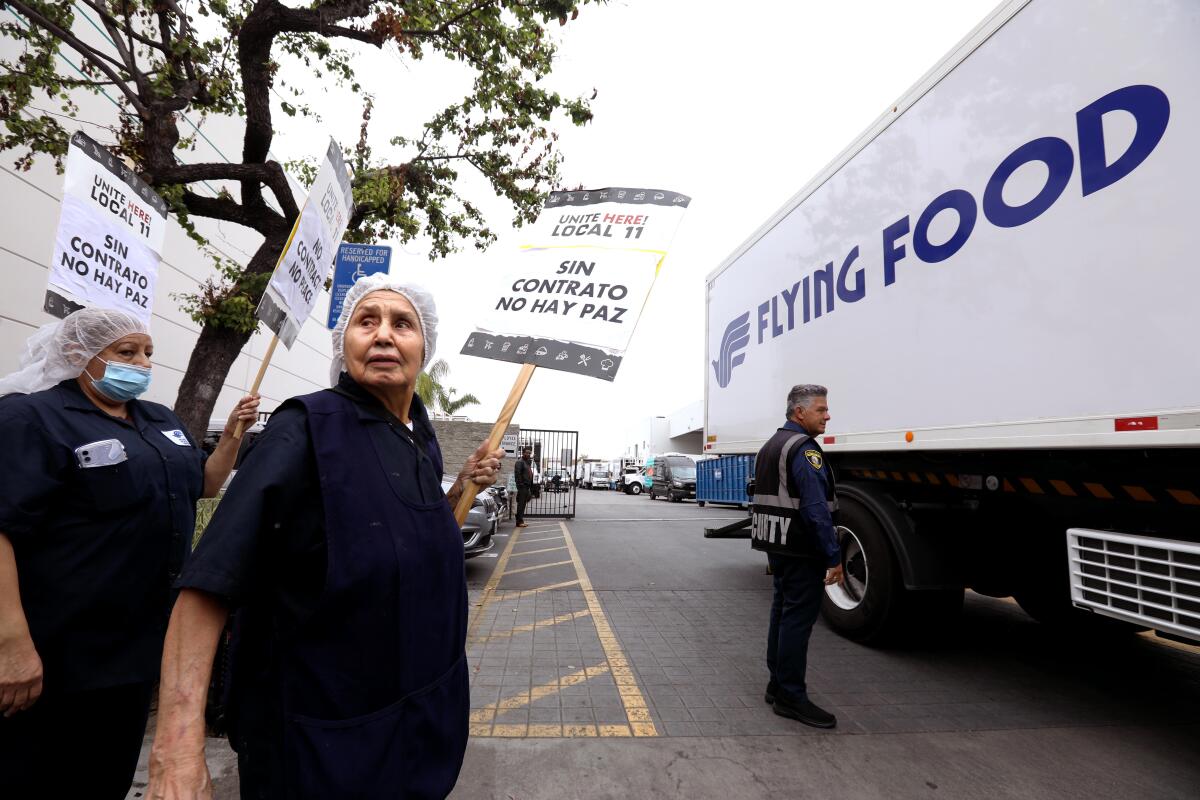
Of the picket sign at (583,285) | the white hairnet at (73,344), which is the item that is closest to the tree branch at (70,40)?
the white hairnet at (73,344)

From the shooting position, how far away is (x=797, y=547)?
134 inches

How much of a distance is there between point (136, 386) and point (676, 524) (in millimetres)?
12541

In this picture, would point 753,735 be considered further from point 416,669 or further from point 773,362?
point 773,362

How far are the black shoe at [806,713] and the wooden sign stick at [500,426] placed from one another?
252 centimetres

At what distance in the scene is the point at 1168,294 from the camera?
8.02 ft

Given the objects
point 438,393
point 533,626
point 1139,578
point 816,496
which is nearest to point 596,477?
point 438,393

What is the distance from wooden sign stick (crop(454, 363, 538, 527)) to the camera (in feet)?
6.35

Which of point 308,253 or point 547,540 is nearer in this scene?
point 308,253

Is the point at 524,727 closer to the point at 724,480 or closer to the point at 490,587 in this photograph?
the point at 490,587

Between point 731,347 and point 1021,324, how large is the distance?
12.6 ft

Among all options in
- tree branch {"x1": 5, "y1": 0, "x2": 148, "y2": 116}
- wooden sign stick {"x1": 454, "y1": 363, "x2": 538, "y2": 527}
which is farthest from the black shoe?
tree branch {"x1": 5, "y1": 0, "x2": 148, "y2": 116}

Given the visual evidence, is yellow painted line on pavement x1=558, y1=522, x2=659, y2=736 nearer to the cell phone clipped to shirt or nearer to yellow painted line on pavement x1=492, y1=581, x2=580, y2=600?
yellow painted line on pavement x1=492, y1=581, x2=580, y2=600

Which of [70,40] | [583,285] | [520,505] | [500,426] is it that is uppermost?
[70,40]

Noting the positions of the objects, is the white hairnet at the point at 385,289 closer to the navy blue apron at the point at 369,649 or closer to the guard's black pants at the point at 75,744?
the navy blue apron at the point at 369,649
